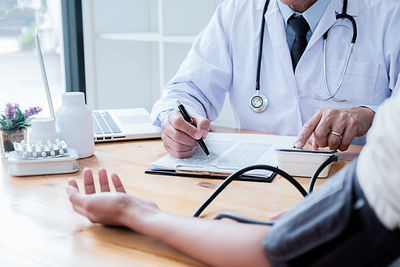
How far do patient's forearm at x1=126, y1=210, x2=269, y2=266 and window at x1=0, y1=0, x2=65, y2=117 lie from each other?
200cm

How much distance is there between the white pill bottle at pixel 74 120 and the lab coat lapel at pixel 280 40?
2.35 ft

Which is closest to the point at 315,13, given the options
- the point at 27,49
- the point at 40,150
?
the point at 40,150

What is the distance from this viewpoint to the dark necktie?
63.7 inches

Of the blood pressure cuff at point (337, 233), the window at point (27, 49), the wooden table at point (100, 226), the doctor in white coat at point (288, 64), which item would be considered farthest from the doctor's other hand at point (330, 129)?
the window at point (27, 49)

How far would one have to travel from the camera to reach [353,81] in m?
1.59

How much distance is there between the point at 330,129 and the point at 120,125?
0.61m

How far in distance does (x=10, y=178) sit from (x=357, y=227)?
2.59 feet

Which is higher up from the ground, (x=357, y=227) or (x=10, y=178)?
(x=357, y=227)

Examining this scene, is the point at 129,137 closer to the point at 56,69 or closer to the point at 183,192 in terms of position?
the point at 183,192

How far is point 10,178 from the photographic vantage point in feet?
3.45

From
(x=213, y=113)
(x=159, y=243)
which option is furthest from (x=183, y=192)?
(x=213, y=113)

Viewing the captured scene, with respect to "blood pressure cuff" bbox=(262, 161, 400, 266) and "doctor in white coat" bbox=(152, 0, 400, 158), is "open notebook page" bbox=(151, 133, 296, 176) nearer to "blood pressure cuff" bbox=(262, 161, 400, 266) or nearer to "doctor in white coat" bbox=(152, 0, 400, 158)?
"doctor in white coat" bbox=(152, 0, 400, 158)

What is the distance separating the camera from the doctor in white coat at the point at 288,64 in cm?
156

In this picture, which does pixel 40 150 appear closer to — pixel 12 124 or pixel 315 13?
pixel 12 124
